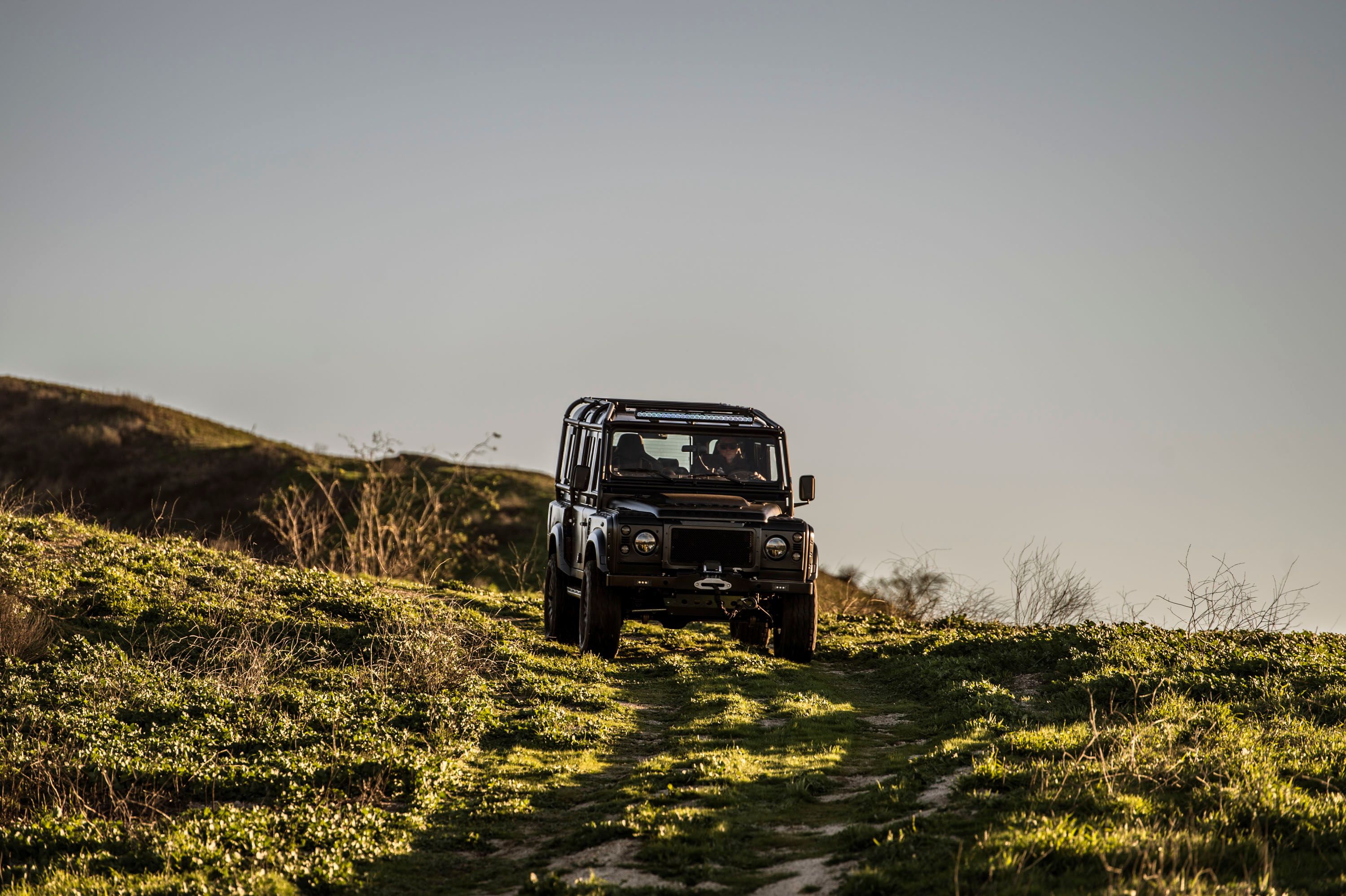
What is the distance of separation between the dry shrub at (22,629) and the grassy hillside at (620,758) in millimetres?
86

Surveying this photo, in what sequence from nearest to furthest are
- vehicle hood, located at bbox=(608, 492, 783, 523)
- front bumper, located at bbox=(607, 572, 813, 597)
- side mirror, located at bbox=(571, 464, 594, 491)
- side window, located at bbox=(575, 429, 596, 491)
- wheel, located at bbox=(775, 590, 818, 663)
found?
front bumper, located at bbox=(607, 572, 813, 597) → vehicle hood, located at bbox=(608, 492, 783, 523) → wheel, located at bbox=(775, 590, 818, 663) → side window, located at bbox=(575, 429, 596, 491) → side mirror, located at bbox=(571, 464, 594, 491)

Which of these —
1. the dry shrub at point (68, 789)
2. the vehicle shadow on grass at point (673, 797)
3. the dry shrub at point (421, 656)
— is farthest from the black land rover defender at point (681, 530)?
the dry shrub at point (68, 789)

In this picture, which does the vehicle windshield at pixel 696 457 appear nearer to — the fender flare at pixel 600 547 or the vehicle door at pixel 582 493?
the vehicle door at pixel 582 493

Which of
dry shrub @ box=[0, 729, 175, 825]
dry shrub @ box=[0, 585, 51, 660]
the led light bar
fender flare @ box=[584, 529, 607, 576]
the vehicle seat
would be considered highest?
the led light bar

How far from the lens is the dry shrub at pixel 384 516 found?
28.4 metres

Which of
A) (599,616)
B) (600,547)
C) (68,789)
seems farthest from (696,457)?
(68,789)

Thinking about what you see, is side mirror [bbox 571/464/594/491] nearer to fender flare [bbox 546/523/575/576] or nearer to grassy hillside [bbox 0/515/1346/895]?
fender flare [bbox 546/523/575/576]

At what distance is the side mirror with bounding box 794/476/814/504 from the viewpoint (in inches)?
582

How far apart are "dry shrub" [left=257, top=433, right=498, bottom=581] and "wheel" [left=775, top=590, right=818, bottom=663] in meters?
6.91

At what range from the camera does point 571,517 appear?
16.0 metres

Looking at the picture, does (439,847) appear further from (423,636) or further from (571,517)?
(571,517)

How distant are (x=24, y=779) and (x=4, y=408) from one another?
55740mm

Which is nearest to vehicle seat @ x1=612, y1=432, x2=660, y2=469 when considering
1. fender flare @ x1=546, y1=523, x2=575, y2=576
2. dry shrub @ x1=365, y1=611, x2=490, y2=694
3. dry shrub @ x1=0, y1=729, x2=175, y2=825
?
fender flare @ x1=546, y1=523, x2=575, y2=576

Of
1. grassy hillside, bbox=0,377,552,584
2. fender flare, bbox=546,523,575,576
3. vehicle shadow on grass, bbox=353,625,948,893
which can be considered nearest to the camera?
vehicle shadow on grass, bbox=353,625,948,893
